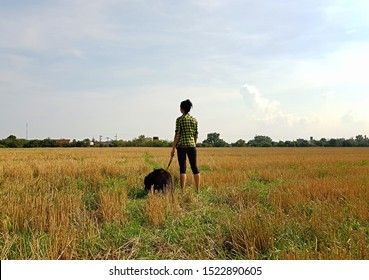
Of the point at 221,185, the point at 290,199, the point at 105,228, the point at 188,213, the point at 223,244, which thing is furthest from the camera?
the point at 221,185

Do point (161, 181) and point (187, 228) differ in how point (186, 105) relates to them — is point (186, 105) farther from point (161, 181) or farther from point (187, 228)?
point (187, 228)

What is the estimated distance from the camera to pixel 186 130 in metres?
7.38

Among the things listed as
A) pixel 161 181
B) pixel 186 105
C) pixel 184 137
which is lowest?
pixel 161 181

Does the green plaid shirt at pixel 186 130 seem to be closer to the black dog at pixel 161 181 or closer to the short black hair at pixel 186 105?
the short black hair at pixel 186 105

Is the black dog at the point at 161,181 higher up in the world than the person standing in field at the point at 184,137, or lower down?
lower down

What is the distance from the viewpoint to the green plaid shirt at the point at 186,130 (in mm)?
7379

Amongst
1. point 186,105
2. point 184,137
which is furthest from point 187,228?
point 186,105

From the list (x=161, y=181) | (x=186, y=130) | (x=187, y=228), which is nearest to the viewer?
(x=187, y=228)

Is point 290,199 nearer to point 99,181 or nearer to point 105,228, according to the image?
point 105,228

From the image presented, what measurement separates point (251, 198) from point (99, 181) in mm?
4390

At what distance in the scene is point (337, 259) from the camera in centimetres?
307

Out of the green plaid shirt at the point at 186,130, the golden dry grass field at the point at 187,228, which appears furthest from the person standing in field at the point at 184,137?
the golden dry grass field at the point at 187,228

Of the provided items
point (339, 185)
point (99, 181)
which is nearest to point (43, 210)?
point (99, 181)

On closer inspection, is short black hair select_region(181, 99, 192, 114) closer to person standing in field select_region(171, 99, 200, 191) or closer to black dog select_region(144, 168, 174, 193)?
person standing in field select_region(171, 99, 200, 191)
